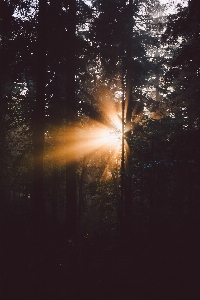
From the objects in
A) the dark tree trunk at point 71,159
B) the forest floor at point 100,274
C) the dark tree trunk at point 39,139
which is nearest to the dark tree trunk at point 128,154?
the forest floor at point 100,274

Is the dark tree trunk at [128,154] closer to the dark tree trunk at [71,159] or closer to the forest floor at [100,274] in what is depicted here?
the forest floor at [100,274]

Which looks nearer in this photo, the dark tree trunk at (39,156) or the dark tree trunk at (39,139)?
the dark tree trunk at (39,156)

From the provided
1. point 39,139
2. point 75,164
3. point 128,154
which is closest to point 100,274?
point 75,164

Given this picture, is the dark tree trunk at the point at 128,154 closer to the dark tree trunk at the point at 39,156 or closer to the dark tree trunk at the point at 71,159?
the dark tree trunk at the point at 71,159

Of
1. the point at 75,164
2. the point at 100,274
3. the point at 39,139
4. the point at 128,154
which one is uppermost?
the point at 128,154

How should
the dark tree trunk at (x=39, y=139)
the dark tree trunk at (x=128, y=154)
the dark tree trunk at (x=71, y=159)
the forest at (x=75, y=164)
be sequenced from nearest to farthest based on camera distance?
1. the forest at (x=75, y=164)
2. the dark tree trunk at (x=39, y=139)
3. the dark tree trunk at (x=71, y=159)
4. the dark tree trunk at (x=128, y=154)

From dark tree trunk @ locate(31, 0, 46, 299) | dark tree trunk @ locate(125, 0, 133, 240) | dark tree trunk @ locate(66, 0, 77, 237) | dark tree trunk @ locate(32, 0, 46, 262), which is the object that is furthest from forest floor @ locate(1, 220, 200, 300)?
dark tree trunk @ locate(125, 0, 133, 240)

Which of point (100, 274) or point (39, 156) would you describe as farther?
point (39, 156)

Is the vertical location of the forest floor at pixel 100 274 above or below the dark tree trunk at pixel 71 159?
below

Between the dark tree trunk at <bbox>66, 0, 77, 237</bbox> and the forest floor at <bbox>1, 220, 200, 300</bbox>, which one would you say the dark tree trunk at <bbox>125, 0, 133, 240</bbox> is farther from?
the dark tree trunk at <bbox>66, 0, 77, 237</bbox>

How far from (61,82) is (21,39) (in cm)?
620

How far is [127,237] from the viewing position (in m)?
12.6

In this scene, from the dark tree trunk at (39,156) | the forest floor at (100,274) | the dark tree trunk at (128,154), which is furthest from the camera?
the dark tree trunk at (128,154)

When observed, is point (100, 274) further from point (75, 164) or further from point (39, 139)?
point (39, 139)
